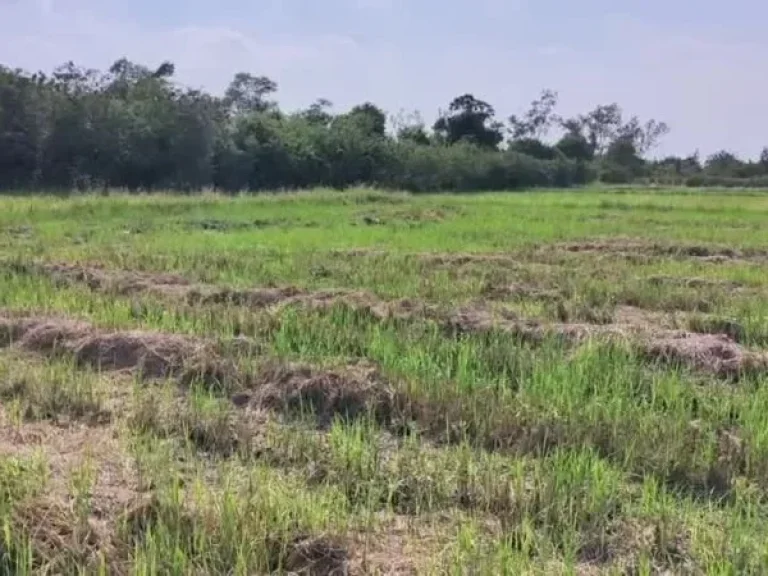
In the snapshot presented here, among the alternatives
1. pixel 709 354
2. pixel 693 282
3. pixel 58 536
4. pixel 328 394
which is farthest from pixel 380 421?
pixel 693 282

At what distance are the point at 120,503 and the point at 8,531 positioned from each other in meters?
0.44

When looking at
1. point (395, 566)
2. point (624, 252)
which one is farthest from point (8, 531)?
point (624, 252)

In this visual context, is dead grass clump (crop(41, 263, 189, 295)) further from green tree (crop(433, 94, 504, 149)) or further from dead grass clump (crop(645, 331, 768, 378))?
green tree (crop(433, 94, 504, 149))

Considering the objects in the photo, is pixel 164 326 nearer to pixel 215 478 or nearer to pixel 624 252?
pixel 215 478

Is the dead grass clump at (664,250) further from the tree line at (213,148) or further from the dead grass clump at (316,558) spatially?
the tree line at (213,148)

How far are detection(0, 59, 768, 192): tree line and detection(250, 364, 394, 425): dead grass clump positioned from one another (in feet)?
79.7

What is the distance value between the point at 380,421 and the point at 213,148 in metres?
27.9

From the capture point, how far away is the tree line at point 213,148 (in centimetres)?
2878

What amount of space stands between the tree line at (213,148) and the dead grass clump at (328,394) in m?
24.3

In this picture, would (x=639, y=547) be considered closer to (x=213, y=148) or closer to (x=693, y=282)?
(x=693, y=282)

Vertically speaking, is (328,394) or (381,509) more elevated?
(328,394)

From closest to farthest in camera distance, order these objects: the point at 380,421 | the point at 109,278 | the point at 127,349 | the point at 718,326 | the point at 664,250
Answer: the point at 380,421 → the point at 127,349 → the point at 718,326 → the point at 109,278 → the point at 664,250

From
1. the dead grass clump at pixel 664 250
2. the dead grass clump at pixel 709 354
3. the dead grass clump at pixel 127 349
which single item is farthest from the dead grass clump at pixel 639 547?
the dead grass clump at pixel 664 250

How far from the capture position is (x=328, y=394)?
500 centimetres
